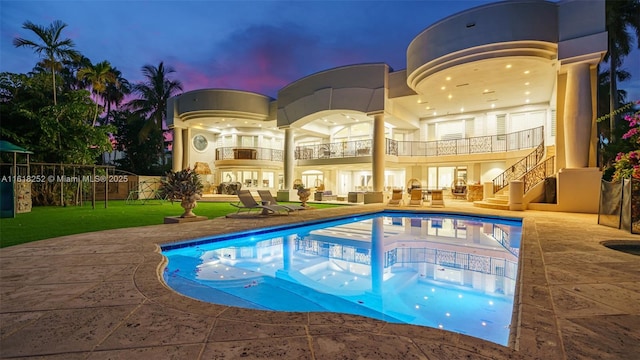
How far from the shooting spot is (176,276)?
15.4ft

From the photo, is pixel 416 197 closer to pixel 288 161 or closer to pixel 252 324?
pixel 288 161

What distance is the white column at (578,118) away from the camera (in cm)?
1173

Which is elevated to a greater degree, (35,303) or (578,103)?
(578,103)

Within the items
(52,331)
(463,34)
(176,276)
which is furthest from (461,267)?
(463,34)

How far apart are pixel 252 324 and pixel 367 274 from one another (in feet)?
9.63

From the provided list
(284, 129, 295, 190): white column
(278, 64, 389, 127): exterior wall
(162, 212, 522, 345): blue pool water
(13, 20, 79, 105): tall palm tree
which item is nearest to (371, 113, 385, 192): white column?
(278, 64, 389, 127): exterior wall

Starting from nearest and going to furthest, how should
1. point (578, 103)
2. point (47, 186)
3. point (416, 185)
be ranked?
point (578, 103)
point (47, 186)
point (416, 185)

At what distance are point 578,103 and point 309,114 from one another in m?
12.7

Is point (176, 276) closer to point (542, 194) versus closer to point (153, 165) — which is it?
point (542, 194)

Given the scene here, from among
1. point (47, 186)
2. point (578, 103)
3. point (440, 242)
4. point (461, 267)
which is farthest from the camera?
point (47, 186)

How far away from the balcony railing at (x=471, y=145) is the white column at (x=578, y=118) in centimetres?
611

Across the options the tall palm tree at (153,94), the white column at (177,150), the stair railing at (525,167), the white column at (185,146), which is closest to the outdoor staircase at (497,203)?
the stair railing at (525,167)

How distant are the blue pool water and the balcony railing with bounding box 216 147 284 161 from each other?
18.8m

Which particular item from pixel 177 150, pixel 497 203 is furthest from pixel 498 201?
pixel 177 150
